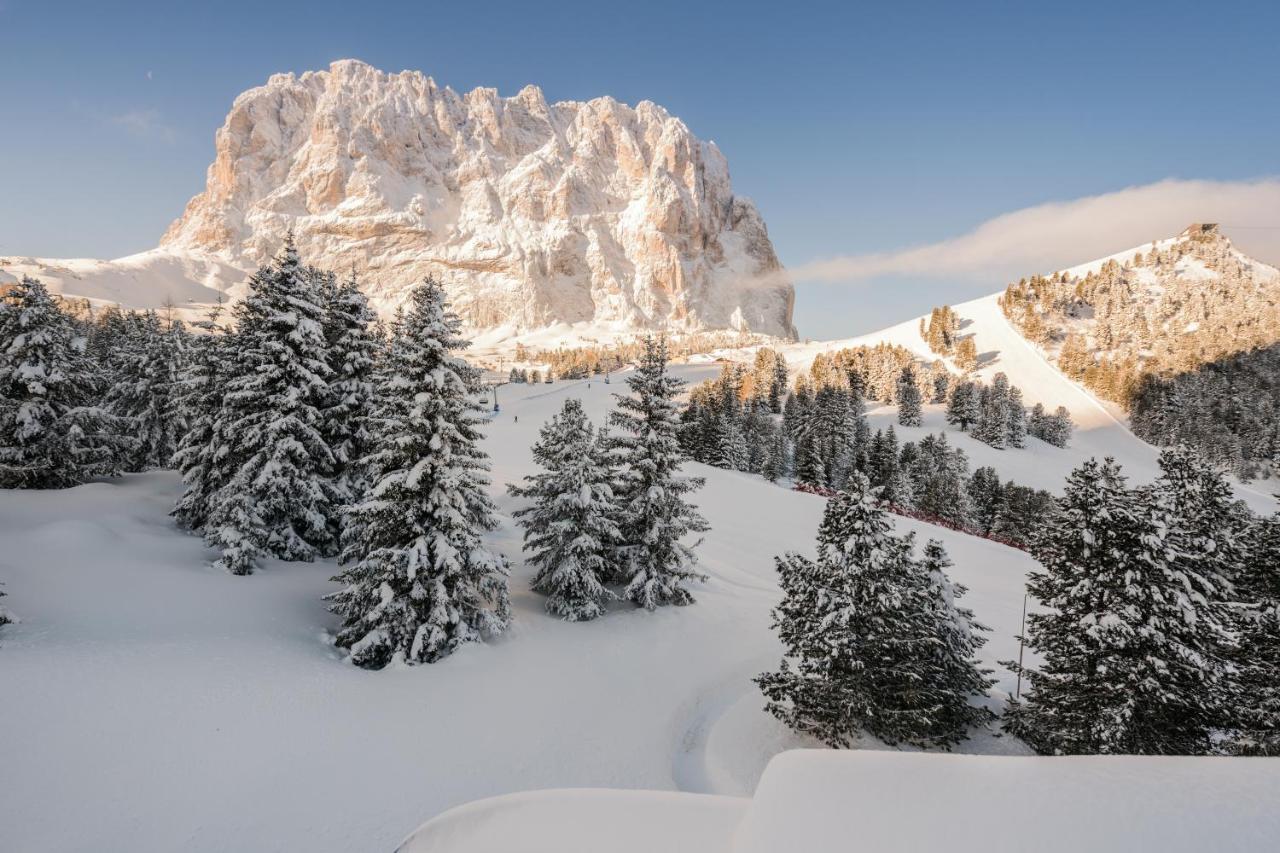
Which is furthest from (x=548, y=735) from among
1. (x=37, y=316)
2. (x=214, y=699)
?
(x=37, y=316)

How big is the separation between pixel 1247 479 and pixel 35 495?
117m

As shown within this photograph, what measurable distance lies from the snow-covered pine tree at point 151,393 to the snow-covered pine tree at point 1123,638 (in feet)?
114

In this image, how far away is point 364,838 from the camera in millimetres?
8945

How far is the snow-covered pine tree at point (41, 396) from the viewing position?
20438 mm

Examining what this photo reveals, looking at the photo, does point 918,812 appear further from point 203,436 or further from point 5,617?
point 203,436

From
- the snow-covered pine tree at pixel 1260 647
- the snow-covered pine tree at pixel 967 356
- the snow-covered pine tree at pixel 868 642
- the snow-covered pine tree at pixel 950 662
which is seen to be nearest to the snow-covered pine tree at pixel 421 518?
the snow-covered pine tree at pixel 868 642

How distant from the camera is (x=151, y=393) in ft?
94.6

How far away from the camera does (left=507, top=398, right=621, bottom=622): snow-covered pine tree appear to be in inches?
714

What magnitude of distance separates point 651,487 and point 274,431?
11.8 metres

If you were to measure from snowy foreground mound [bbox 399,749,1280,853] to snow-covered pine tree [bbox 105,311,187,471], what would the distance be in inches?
1244

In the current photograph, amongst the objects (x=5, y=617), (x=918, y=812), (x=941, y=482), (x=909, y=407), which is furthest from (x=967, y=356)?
(x=5, y=617)

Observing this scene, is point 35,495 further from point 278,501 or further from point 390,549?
point 390,549

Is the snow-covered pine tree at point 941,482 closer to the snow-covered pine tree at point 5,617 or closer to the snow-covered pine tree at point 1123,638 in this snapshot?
the snow-covered pine tree at point 1123,638

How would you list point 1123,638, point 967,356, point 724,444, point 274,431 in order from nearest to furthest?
point 1123,638 → point 274,431 → point 724,444 → point 967,356
